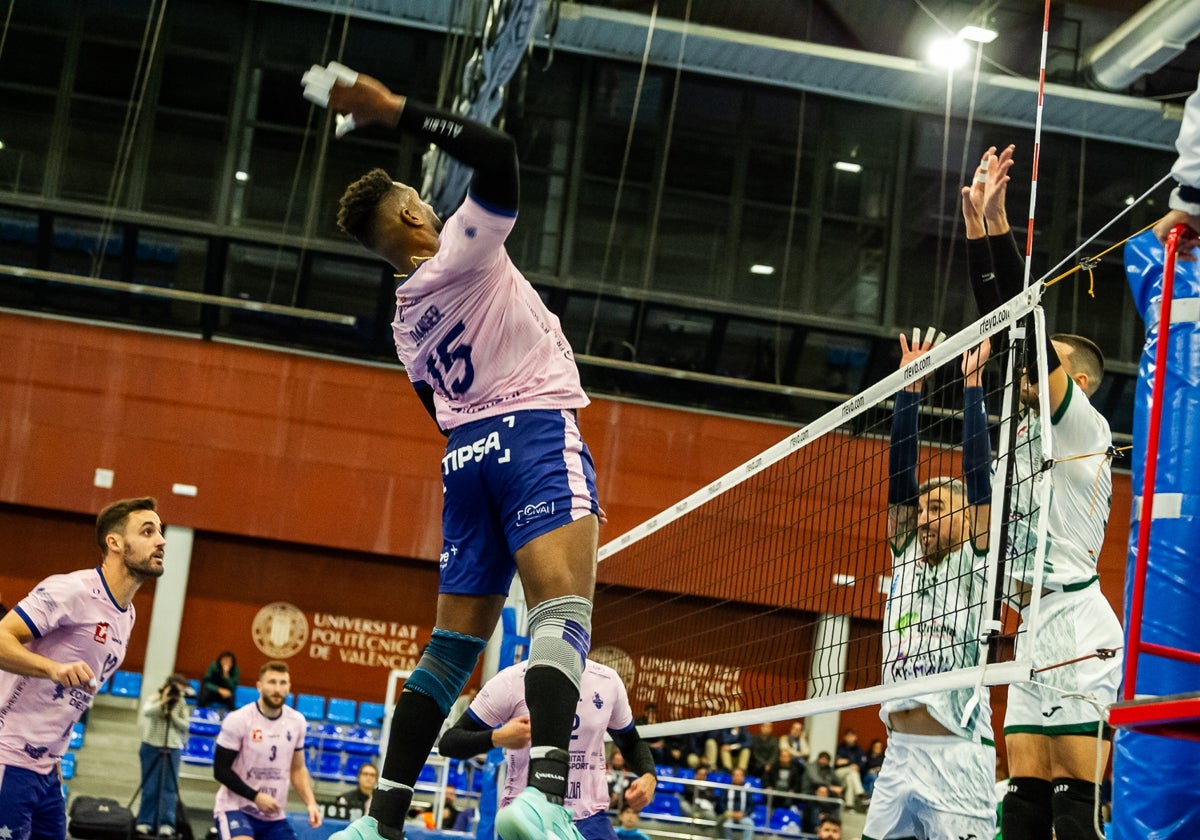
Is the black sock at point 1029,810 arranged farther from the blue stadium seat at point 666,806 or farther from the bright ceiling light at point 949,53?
the bright ceiling light at point 949,53

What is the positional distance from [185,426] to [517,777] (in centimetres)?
1592

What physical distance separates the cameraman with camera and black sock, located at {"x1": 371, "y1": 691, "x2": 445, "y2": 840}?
10633mm

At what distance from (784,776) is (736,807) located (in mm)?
1264

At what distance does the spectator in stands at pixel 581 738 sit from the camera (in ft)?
22.6

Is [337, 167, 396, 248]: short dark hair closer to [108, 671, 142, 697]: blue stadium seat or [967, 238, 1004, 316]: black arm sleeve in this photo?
[967, 238, 1004, 316]: black arm sleeve

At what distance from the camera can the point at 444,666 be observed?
13.7ft

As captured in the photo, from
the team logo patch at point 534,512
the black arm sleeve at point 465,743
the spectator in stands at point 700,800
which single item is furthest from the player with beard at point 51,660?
the spectator in stands at point 700,800

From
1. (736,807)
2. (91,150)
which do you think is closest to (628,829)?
(736,807)

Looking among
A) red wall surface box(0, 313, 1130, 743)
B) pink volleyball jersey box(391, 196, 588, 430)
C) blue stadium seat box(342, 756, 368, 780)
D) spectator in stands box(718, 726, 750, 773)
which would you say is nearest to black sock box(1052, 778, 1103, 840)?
pink volleyball jersey box(391, 196, 588, 430)

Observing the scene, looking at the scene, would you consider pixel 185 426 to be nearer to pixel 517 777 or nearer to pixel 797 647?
pixel 797 647

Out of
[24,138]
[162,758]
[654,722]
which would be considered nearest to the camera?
[162,758]

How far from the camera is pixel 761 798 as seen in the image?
63.9 feet

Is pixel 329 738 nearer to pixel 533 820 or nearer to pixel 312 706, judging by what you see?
pixel 312 706

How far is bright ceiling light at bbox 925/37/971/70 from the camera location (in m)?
19.8
